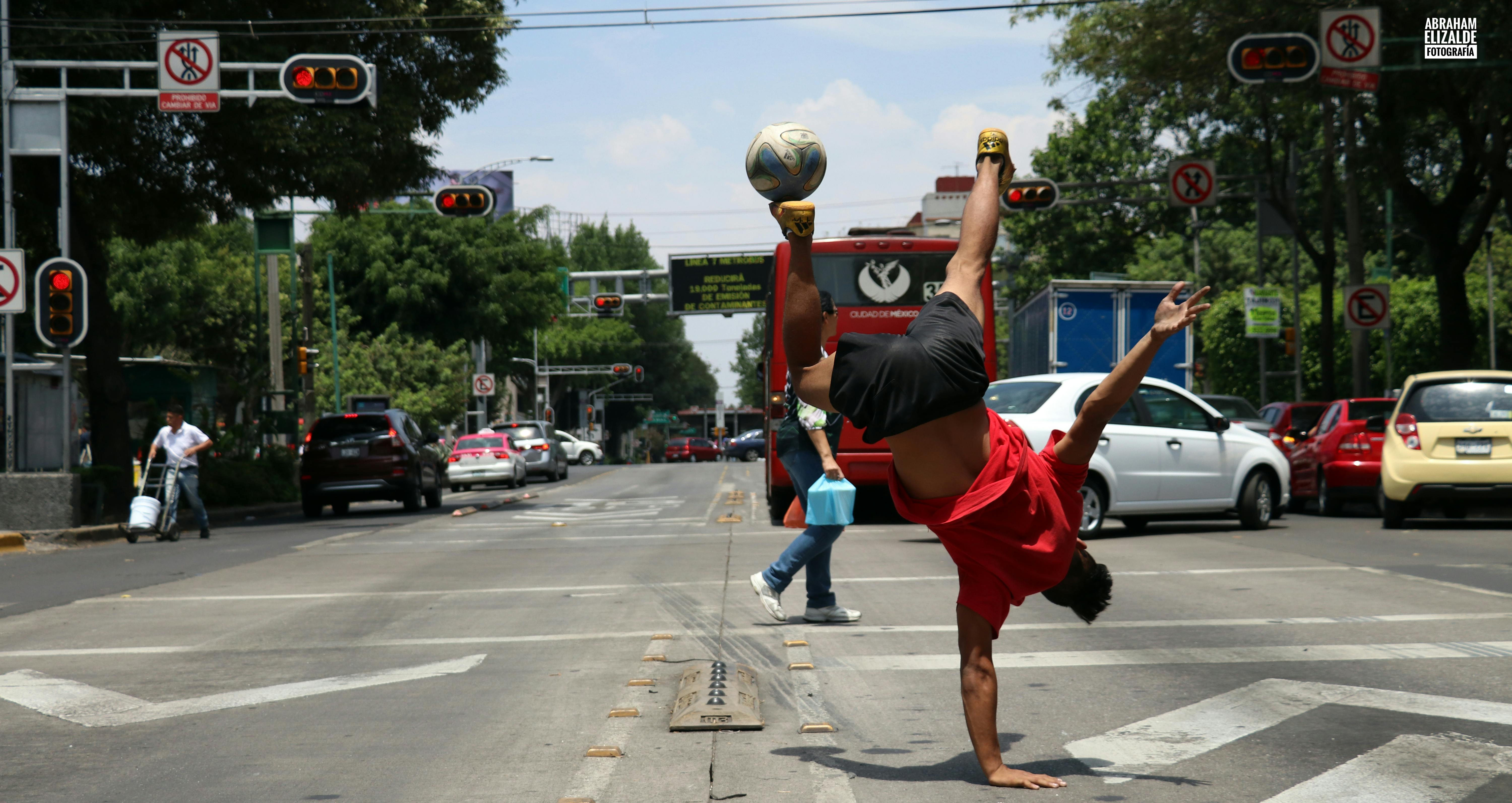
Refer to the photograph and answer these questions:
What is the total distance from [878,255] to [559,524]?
5.61 metres

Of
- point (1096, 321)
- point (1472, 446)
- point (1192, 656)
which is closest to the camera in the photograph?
point (1192, 656)

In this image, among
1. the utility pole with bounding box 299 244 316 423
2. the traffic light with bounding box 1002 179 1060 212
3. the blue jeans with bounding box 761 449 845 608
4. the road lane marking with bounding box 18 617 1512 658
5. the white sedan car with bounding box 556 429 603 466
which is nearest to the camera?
Answer: the road lane marking with bounding box 18 617 1512 658

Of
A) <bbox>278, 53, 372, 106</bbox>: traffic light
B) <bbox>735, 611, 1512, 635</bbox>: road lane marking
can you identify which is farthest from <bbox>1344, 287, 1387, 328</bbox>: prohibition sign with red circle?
<bbox>735, 611, 1512, 635</bbox>: road lane marking

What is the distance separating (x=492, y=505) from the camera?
2538 centimetres

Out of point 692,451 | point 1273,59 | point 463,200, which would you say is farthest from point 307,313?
point 692,451

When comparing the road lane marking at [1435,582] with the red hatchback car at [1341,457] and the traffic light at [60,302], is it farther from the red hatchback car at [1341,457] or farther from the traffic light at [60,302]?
→ the traffic light at [60,302]

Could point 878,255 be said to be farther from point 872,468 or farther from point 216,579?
point 216,579

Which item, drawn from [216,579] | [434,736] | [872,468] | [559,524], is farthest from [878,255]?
[434,736]

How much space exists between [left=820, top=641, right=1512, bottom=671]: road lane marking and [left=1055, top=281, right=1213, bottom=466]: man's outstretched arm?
8.36ft

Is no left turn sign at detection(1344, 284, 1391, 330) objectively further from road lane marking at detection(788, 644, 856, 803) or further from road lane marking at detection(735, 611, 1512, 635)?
road lane marking at detection(788, 644, 856, 803)

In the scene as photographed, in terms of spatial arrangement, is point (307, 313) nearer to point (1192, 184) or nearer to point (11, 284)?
point (11, 284)

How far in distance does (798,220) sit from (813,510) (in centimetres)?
376

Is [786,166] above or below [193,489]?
above

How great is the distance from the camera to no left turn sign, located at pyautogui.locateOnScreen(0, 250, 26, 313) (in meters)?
16.1
